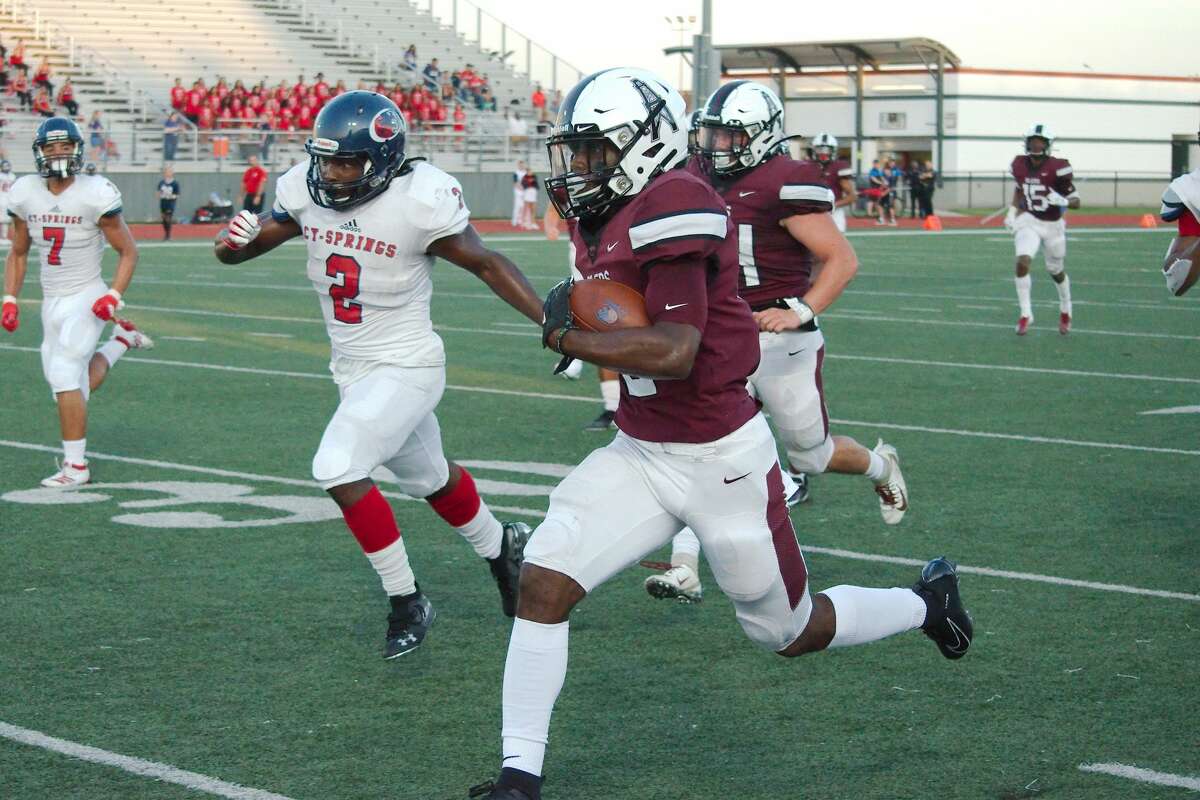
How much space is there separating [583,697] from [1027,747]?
1.26 metres

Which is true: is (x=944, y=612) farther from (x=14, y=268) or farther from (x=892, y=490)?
(x=14, y=268)

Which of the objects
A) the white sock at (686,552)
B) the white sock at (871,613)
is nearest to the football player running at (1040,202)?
the white sock at (686,552)

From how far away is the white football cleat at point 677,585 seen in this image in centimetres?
536

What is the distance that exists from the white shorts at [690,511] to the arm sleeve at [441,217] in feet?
5.74

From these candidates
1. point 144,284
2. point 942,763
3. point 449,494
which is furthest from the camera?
point 144,284

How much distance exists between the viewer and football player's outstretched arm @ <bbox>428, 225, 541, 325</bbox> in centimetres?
537

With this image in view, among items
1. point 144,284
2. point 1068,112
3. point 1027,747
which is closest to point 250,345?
point 144,284

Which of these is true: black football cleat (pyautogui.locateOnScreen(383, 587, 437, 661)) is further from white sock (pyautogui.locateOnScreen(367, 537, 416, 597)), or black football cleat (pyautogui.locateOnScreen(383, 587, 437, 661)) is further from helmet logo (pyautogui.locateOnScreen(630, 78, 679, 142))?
helmet logo (pyautogui.locateOnScreen(630, 78, 679, 142))

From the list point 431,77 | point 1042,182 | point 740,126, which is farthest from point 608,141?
point 431,77

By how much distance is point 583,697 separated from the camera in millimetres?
4719

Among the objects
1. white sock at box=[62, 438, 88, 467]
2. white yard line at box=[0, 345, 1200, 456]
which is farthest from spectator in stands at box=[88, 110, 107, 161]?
white sock at box=[62, 438, 88, 467]

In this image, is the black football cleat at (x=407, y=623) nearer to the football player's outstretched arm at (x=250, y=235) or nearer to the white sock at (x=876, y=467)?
the football player's outstretched arm at (x=250, y=235)

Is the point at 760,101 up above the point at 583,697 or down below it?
above

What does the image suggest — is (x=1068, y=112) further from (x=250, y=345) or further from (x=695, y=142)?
(x=695, y=142)
